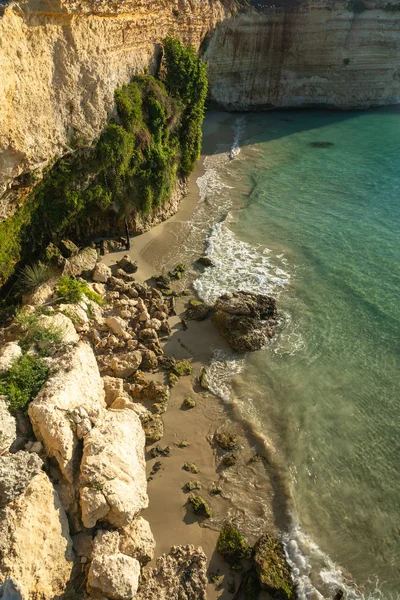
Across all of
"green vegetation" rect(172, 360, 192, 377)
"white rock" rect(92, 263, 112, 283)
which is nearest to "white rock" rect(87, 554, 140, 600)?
"green vegetation" rect(172, 360, 192, 377)

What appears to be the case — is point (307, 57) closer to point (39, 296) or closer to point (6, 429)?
point (39, 296)

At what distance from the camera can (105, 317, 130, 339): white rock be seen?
15641 mm

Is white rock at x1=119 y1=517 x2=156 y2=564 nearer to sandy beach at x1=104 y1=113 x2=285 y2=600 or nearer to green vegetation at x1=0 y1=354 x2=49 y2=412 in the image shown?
sandy beach at x1=104 y1=113 x2=285 y2=600

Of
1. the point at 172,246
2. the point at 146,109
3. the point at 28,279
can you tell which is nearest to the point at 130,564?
the point at 28,279

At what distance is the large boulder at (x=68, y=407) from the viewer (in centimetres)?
1000

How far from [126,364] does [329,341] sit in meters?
7.99

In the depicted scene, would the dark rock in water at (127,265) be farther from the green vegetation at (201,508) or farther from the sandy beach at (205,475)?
the green vegetation at (201,508)

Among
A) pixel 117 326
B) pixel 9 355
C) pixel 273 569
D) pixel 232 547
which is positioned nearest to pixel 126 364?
pixel 117 326

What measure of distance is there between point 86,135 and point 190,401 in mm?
11637

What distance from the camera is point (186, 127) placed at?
2462 cm

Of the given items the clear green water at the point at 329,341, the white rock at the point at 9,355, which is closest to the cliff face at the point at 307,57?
the clear green water at the point at 329,341

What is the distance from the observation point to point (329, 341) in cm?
1700

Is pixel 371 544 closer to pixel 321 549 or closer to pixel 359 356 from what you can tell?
pixel 321 549

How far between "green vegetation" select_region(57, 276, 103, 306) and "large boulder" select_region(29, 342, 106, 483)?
3.27 m
